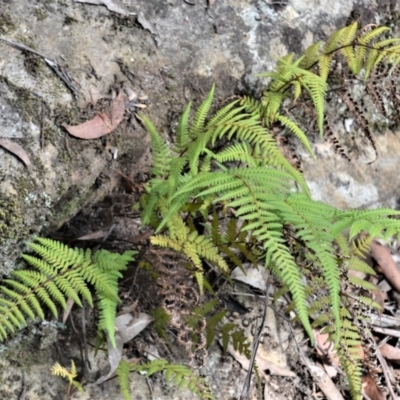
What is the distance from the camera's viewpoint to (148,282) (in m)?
2.94

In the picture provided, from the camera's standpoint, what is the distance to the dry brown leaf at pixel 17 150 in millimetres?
2633

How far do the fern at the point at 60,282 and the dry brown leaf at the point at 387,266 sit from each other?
2006 millimetres

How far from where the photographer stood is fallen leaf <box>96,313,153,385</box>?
8.65 feet

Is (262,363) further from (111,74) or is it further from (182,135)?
(111,74)

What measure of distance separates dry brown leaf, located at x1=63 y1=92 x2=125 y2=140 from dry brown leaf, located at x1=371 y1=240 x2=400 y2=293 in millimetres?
2083

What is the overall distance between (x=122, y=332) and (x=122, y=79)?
1.54 meters

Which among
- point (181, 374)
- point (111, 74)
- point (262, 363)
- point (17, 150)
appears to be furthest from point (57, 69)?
point (262, 363)

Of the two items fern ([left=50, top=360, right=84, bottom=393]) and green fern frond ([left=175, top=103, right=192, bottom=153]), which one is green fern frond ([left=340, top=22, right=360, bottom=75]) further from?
fern ([left=50, top=360, right=84, bottom=393])

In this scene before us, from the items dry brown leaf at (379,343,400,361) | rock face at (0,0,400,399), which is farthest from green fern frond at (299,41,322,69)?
dry brown leaf at (379,343,400,361)

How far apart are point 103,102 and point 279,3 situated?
167 centimetres

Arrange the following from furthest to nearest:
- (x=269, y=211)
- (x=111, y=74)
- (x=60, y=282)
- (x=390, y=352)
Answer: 1. (x=390, y=352)
2. (x=111, y=74)
3. (x=60, y=282)
4. (x=269, y=211)

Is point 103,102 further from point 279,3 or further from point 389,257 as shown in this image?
point 389,257

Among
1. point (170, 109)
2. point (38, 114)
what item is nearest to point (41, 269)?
point (38, 114)

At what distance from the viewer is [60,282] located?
7.95ft
